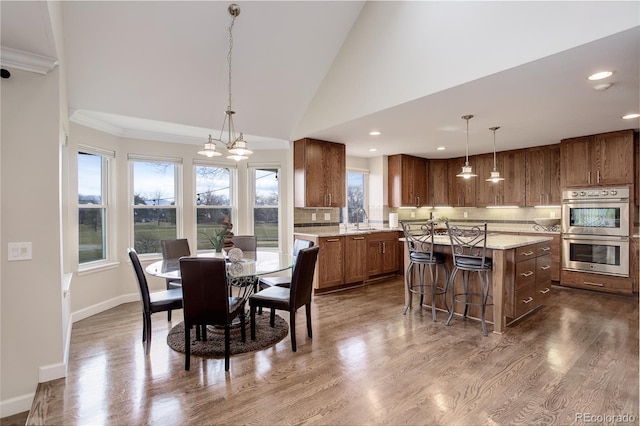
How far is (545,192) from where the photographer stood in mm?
5680

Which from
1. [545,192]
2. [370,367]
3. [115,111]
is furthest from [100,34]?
[545,192]

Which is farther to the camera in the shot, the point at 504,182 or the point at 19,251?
the point at 504,182

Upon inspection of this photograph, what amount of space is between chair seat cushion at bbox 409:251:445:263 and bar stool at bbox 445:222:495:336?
0.19m

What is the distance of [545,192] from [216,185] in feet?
18.8

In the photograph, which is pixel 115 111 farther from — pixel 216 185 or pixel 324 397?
pixel 324 397

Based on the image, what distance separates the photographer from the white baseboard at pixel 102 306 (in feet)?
12.3

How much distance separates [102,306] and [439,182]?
645 centimetres

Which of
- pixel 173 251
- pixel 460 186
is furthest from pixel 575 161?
pixel 173 251

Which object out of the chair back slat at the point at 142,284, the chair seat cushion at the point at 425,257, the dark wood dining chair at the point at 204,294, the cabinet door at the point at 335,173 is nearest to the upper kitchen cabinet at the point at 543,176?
the chair seat cushion at the point at 425,257

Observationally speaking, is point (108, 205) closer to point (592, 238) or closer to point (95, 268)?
point (95, 268)

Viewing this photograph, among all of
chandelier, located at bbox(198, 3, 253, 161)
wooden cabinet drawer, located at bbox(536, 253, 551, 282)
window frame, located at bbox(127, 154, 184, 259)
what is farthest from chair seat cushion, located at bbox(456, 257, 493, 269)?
window frame, located at bbox(127, 154, 184, 259)

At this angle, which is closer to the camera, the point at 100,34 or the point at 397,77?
the point at 100,34

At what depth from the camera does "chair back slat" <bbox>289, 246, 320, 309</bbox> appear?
9.46 ft

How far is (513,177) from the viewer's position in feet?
19.9
